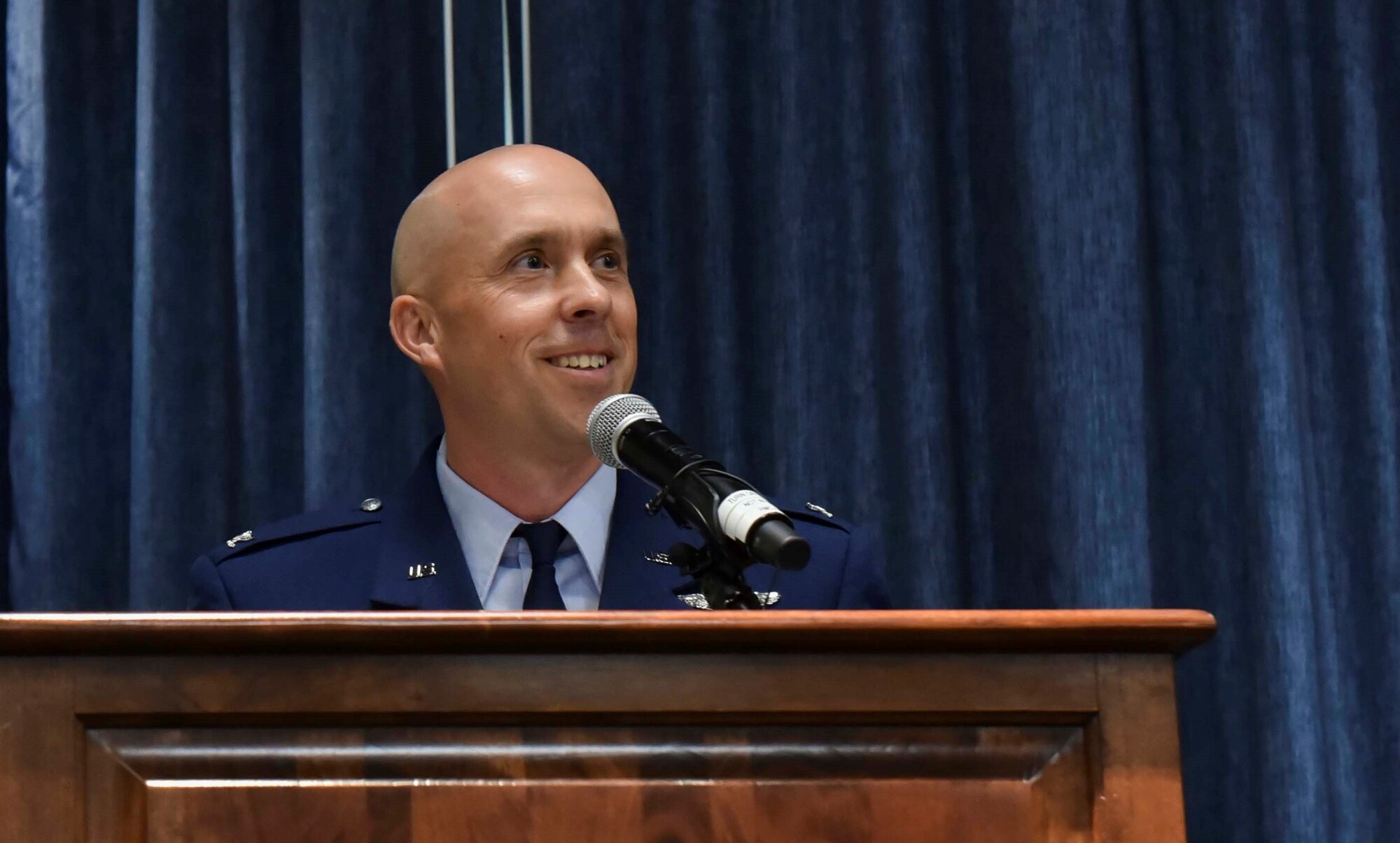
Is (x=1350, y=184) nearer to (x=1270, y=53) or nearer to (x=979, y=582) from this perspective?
(x=1270, y=53)

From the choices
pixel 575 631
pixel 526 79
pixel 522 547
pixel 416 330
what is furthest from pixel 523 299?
pixel 575 631

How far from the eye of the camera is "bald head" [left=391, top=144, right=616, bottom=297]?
179 centimetres

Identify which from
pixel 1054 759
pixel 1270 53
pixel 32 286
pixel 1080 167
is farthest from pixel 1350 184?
pixel 32 286

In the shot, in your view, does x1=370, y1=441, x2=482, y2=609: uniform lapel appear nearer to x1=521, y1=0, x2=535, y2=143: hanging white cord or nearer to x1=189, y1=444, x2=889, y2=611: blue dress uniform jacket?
x1=189, y1=444, x2=889, y2=611: blue dress uniform jacket

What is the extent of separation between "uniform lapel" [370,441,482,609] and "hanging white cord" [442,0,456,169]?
56cm

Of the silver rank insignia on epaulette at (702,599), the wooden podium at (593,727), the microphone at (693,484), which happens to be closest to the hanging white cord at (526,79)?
the silver rank insignia on epaulette at (702,599)

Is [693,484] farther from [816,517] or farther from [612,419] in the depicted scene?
[816,517]

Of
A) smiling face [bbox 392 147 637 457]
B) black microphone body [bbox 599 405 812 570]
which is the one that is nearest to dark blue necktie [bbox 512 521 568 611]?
smiling face [bbox 392 147 637 457]

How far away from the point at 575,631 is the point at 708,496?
19 cm

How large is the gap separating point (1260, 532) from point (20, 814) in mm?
1609

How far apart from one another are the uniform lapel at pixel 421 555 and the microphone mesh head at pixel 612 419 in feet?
1.46

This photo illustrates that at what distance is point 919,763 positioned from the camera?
89 cm

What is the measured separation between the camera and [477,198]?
5.91 feet

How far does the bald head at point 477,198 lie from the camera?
70.5 inches
